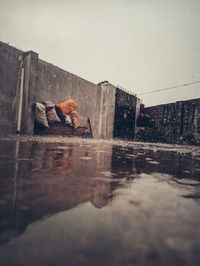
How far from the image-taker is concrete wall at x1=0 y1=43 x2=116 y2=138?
191 inches

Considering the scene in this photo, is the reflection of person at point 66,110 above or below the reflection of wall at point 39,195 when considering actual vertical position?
above

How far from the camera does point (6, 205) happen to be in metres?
0.45

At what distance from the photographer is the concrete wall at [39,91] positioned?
4.84m

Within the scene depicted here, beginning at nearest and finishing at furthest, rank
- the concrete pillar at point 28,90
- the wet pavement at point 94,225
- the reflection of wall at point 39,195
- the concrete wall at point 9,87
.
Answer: the wet pavement at point 94,225, the reflection of wall at point 39,195, the concrete wall at point 9,87, the concrete pillar at point 28,90

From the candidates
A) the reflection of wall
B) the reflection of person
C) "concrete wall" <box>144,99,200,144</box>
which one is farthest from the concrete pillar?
"concrete wall" <box>144,99,200,144</box>

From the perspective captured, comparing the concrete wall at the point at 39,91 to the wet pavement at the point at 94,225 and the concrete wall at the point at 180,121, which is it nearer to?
the concrete wall at the point at 180,121

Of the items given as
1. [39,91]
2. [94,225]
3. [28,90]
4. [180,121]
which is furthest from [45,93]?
[180,121]

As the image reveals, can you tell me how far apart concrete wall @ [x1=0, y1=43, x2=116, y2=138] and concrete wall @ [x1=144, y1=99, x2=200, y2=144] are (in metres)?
3.41

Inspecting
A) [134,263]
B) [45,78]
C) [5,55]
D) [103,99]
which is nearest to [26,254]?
[134,263]

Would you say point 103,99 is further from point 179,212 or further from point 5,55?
point 179,212

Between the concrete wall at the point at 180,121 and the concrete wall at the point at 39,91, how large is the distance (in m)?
3.41

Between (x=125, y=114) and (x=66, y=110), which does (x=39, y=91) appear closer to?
(x=66, y=110)

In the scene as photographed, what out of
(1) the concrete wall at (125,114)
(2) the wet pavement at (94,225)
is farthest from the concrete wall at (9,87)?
(1) the concrete wall at (125,114)

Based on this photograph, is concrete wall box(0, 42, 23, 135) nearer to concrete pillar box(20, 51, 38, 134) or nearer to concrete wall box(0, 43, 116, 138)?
concrete wall box(0, 43, 116, 138)
